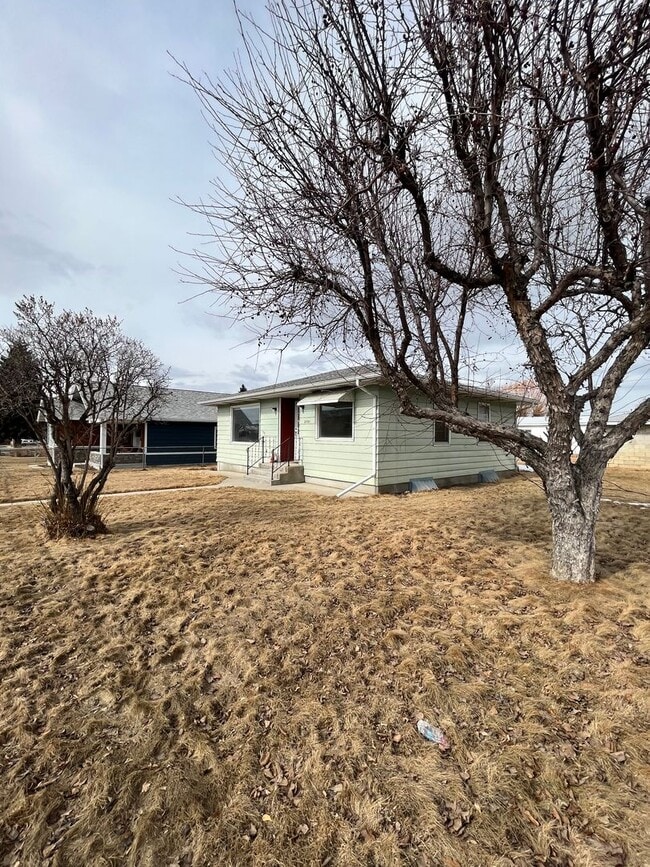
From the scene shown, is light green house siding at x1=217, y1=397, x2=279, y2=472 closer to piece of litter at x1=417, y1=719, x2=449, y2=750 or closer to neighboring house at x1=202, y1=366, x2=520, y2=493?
neighboring house at x1=202, y1=366, x2=520, y2=493

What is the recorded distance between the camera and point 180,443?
21172 mm

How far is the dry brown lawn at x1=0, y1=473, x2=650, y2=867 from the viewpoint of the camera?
1665 millimetres

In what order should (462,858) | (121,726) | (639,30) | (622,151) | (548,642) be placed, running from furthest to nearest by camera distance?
(622,151), (548,642), (639,30), (121,726), (462,858)

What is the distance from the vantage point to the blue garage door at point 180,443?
2028cm

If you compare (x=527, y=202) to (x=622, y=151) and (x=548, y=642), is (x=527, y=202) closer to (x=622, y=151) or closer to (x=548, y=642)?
(x=622, y=151)

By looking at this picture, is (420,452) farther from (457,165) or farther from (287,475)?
(457,165)

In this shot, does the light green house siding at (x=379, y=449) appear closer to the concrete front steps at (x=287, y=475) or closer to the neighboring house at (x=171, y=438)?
the concrete front steps at (x=287, y=475)

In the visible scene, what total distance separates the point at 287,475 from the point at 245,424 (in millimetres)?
4152

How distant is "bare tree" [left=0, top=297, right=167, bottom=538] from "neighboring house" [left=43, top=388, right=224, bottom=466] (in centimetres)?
260

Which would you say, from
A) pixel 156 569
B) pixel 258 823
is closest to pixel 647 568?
pixel 258 823

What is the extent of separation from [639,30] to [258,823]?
16.5 feet

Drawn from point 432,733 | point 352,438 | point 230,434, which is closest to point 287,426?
point 352,438

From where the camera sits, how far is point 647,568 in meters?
4.46

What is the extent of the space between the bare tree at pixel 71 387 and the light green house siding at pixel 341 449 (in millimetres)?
4303
